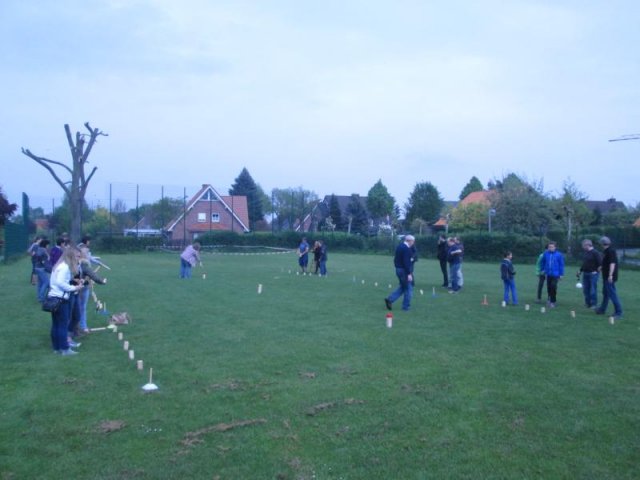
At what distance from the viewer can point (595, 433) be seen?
549cm

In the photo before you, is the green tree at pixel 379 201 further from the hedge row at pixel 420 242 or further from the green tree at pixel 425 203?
the hedge row at pixel 420 242

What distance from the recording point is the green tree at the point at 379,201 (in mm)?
72312

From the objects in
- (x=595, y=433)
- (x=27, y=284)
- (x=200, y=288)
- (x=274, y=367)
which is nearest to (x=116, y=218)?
(x=27, y=284)

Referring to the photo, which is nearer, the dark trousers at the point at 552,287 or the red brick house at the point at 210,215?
the dark trousers at the point at 552,287

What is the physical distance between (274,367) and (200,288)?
10706 millimetres

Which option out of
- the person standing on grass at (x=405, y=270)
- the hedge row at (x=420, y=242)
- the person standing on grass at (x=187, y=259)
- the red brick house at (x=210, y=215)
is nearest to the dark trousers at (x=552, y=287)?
the person standing on grass at (x=405, y=270)

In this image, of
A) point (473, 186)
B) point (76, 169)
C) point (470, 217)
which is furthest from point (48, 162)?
point (473, 186)

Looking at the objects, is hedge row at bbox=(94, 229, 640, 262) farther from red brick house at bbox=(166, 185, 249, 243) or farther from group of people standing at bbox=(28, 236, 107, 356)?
group of people standing at bbox=(28, 236, 107, 356)

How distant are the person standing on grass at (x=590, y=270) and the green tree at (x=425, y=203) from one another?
53922 millimetres

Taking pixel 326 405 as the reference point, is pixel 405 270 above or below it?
above

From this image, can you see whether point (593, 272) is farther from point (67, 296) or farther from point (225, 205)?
point (225, 205)

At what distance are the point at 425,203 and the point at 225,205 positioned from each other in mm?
24887

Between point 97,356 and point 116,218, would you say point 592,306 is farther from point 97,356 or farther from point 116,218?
point 116,218

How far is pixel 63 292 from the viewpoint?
28.1ft
